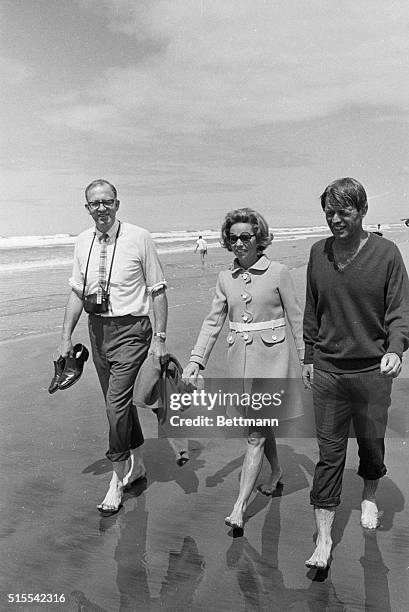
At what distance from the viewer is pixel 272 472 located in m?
3.66

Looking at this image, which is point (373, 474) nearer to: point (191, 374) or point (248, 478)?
point (248, 478)

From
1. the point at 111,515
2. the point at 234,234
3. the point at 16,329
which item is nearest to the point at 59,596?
the point at 111,515

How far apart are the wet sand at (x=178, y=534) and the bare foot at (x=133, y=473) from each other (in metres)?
0.07

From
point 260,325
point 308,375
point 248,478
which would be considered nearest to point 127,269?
point 260,325

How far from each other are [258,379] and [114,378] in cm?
89

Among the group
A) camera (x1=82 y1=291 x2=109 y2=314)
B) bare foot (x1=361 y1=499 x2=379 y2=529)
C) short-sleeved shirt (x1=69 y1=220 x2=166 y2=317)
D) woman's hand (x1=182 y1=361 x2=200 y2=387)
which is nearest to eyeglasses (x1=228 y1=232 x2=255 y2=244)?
short-sleeved shirt (x1=69 y1=220 x2=166 y2=317)

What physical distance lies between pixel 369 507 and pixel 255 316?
1.14m

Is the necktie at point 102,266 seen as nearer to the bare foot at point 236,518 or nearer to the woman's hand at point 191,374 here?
the woman's hand at point 191,374

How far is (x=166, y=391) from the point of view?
3820 millimetres

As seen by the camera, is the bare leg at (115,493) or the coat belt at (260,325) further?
the bare leg at (115,493)

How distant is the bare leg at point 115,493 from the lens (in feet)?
11.3

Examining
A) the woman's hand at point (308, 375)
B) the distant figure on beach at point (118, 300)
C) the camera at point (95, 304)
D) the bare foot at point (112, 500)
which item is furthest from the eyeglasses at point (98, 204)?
the bare foot at point (112, 500)

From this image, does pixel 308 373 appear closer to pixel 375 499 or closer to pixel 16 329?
pixel 375 499

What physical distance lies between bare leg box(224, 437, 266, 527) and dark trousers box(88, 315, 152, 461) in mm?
787
